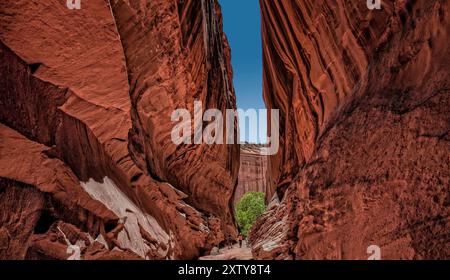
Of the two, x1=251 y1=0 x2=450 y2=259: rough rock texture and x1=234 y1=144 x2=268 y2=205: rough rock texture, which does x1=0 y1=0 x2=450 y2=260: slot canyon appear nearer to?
x1=251 y1=0 x2=450 y2=259: rough rock texture

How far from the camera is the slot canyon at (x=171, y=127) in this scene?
237 centimetres

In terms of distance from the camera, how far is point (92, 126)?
521 centimetres

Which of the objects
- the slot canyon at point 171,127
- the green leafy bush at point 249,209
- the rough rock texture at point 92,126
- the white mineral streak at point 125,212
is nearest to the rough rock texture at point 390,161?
the slot canyon at point 171,127

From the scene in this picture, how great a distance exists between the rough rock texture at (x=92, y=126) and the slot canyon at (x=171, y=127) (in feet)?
0.07

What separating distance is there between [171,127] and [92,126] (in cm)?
354

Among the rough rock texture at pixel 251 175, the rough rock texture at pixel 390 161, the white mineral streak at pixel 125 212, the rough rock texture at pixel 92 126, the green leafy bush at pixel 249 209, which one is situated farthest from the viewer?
the rough rock texture at pixel 251 175

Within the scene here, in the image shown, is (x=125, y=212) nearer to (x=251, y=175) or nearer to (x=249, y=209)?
(x=249, y=209)

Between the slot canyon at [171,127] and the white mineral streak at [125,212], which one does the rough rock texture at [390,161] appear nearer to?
the slot canyon at [171,127]

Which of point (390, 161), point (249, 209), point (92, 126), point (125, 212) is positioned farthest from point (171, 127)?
point (249, 209)

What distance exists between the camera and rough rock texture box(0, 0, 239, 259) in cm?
352

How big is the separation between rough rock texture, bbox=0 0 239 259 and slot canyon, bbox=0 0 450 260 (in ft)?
0.07

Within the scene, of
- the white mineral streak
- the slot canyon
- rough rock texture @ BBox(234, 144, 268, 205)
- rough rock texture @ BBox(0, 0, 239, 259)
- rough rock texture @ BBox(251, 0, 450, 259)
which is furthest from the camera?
rough rock texture @ BBox(234, 144, 268, 205)

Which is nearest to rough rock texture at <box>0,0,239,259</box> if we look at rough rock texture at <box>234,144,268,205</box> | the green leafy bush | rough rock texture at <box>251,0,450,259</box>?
rough rock texture at <box>251,0,450,259</box>

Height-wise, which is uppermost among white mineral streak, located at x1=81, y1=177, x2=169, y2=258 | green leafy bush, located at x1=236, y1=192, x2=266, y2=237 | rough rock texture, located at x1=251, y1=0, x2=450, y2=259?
rough rock texture, located at x1=251, y1=0, x2=450, y2=259
